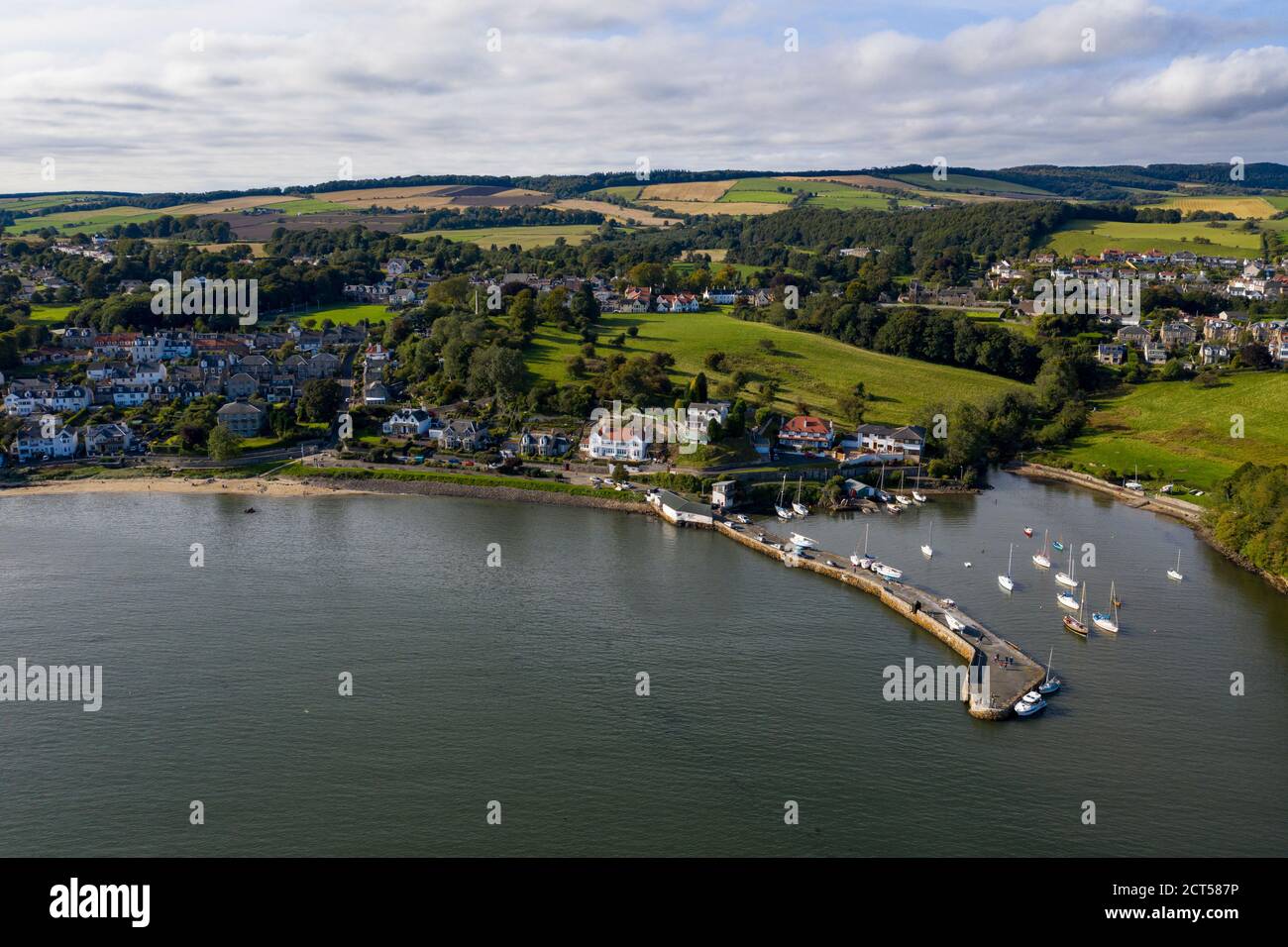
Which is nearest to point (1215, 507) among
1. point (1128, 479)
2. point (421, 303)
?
point (1128, 479)

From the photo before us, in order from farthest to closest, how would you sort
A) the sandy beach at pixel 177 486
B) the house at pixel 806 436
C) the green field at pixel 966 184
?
the green field at pixel 966 184 → the house at pixel 806 436 → the sandy beach at pixel 177 486

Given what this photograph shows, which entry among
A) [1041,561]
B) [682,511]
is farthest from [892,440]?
[1041,561]

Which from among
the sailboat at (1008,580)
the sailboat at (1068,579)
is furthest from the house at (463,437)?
the sailboat at (1068,579)

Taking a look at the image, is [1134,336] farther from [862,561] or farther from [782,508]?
[862,561]

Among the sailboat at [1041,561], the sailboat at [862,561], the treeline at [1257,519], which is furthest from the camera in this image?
the sailboat at [1041,561]

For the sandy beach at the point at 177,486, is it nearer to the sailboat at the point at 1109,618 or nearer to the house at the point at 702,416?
the house at the point at 702,416

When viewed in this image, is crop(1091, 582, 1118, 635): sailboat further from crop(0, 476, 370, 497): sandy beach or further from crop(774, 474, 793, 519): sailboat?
crop(0, 476, 370, 497): sandy beach
